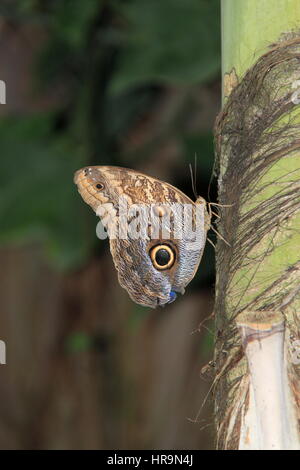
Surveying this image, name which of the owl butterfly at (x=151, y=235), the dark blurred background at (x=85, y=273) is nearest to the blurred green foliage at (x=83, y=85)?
the dark blurred background at (x=85, y=273)

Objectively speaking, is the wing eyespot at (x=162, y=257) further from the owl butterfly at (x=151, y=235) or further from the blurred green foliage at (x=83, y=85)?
the blurred green foliage at (x=83, y=85)

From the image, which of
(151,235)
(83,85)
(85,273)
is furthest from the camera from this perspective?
(85,273)

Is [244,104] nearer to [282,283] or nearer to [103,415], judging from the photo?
[282,283]

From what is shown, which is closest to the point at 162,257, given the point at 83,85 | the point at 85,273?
the point at 83,85

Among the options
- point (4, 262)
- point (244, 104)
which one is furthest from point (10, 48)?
point (244, 104)

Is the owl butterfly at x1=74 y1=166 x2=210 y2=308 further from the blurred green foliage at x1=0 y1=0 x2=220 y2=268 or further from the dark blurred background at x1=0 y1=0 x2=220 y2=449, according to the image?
the dark blurred background at x1=0 y1=0 x2=220 y2=449

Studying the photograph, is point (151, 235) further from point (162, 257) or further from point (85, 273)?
point (85, 273)

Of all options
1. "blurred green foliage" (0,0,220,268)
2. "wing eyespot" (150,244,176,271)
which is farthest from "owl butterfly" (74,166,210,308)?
"blurred green foliage" (0,0,220,268)

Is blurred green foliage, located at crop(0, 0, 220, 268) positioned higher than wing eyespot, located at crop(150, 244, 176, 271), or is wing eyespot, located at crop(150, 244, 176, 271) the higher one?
blurred green foliage, located at crop(0, 0, 220, 268)
